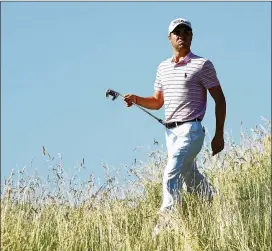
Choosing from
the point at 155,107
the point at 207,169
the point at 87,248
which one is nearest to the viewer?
the point at 87,248

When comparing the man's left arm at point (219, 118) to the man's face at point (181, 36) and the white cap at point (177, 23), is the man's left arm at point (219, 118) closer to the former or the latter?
the man's face at point (181, 36)

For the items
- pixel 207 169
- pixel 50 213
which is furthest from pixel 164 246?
pixel 207 169

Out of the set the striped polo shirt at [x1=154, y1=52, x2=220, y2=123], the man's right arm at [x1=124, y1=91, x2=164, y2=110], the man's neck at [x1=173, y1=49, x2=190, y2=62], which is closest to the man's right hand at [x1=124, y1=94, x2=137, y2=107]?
the man's right arm at [x1=124, y1=91, x2=164, y2=110]

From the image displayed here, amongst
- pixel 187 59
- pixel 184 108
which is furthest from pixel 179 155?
pixel 187 59

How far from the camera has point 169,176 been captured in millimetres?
5535

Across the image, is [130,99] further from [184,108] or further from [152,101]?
[184,108]

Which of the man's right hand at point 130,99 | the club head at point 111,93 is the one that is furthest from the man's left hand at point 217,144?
the club head at point 111,93

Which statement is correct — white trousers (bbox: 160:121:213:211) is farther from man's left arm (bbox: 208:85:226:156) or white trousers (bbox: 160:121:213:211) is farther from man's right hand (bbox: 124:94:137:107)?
man's right hand (bbox: 124:94:137:107)

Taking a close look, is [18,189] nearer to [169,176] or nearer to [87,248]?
[87,248]

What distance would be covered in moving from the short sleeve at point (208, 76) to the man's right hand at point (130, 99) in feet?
2.23

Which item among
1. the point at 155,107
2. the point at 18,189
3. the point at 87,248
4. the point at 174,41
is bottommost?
the point at 87,248

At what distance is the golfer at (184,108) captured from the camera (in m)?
5.52

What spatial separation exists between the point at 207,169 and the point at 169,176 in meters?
1.73

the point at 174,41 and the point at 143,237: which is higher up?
the point at 174,41
